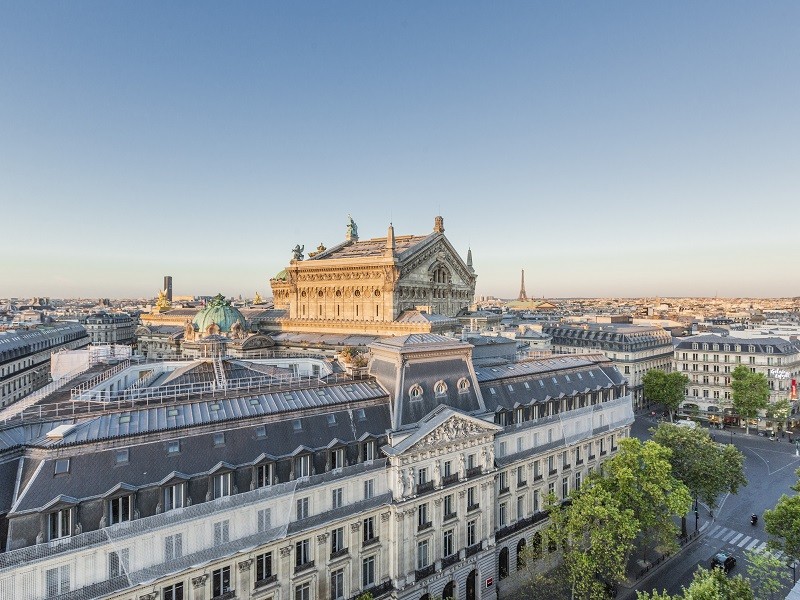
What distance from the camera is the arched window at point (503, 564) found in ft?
163

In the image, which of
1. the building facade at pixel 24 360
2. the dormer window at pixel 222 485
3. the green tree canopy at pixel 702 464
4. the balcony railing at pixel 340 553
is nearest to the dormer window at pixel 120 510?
the dormer window at pixel 222 485

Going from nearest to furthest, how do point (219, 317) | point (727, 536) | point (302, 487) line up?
point (302, 487), point (727, 536), point (219, 317)

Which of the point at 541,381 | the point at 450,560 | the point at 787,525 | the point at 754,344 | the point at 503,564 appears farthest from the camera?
the point at 754,344

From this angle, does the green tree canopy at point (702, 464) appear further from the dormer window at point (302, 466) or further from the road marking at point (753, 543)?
the dormer window at point (302, 466)

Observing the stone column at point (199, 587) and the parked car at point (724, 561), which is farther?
the parked car at point (724, 561)

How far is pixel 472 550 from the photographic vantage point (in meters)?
45.2

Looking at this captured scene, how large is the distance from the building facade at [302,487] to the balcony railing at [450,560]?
243mm

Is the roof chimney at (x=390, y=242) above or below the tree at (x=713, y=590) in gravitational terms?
above

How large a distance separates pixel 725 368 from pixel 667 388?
15.9m

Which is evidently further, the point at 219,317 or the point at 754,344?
the point at 754,344

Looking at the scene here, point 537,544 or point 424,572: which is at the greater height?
point 424,572

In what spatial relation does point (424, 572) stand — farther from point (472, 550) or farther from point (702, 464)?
point (702, 464)

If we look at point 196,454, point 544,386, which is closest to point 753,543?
point 544,386

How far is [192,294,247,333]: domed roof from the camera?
278 feet
